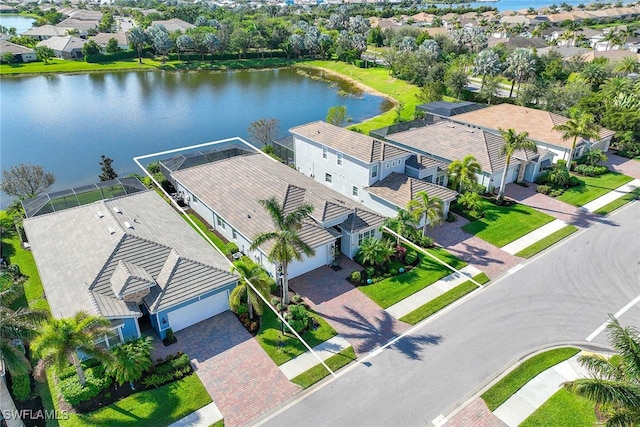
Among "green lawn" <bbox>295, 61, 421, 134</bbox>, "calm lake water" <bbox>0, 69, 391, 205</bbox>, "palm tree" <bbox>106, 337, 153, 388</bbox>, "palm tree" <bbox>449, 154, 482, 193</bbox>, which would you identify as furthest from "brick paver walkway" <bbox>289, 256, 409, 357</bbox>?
"green lawn" <bbox>295, 61, 421, 134</bbox>

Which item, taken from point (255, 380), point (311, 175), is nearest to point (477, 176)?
point (311, 175)

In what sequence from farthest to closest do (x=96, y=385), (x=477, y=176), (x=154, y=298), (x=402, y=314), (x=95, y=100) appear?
1. (x=95, y=100)
2. (x=477, y=176)
3. (x=402, y=314)
4. (x=154, y=298)
5. (x=96, y=385)

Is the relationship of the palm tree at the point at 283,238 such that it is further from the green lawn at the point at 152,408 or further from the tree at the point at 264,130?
the tree at the point at 264,130

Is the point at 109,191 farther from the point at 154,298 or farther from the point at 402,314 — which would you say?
the point at 402,314

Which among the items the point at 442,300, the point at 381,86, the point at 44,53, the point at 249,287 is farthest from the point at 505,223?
the point at 44,53

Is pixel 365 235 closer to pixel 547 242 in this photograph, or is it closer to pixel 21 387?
pixel 547 242
